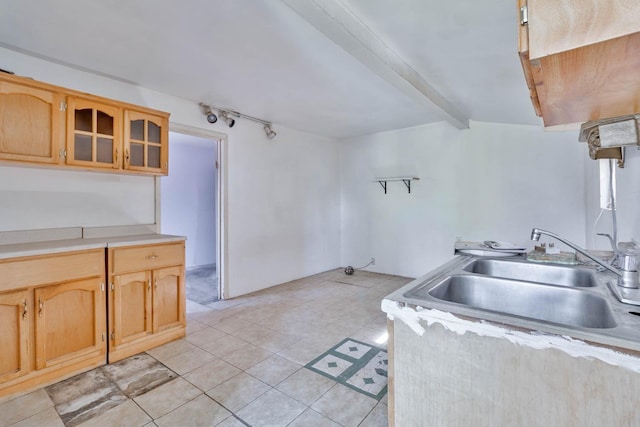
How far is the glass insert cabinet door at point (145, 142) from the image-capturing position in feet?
8.24

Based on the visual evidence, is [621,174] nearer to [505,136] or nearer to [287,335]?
[505,136]

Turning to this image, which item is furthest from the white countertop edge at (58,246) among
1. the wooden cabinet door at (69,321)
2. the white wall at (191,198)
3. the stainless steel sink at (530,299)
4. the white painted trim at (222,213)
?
the white wall at (191,198)

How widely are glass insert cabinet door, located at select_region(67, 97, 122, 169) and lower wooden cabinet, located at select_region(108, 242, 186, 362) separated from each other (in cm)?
76

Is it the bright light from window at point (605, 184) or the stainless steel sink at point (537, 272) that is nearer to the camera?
the stainless steel sink at point (537, 272)

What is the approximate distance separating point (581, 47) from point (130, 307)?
287cm

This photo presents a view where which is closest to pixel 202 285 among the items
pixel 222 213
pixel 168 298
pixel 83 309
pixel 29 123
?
pixel 222 213

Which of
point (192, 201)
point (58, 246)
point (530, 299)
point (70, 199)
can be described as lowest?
point (530, 299)

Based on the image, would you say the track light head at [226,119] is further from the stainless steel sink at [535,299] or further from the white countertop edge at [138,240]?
the stainless steel sink at [535,299]

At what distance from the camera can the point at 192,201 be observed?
18.6ft

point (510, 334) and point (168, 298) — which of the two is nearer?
point (510, 334)

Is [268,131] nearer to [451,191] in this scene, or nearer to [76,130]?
[76,130]

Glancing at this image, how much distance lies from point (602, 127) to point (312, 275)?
4.20m

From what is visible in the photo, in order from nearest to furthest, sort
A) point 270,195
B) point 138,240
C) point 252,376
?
1. point 252,376
2. point 138,240
3. point 270,195

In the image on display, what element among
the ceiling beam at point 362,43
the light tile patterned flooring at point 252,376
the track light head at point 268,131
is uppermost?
the track light head at point 268,131
